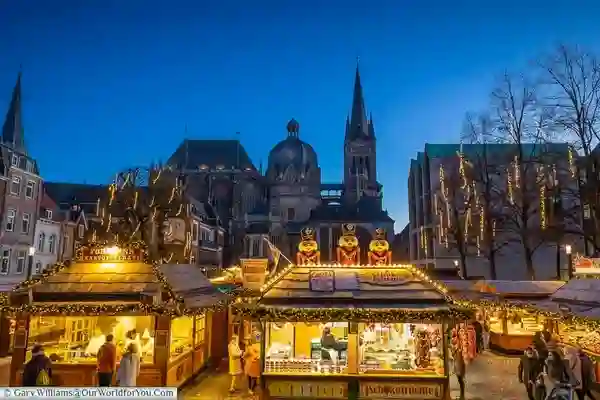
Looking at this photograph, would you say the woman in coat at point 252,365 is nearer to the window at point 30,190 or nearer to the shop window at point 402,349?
the shop window at point 402,349

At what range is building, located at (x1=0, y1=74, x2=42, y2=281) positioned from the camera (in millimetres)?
33688

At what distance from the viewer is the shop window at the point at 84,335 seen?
1341 cm

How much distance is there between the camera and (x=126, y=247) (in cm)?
1444

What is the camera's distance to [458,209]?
39.7 meters

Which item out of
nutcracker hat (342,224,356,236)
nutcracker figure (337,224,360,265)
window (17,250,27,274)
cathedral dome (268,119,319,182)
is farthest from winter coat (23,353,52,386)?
cathedral dome (268,119,319,182)

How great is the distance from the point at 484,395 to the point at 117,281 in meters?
11.4

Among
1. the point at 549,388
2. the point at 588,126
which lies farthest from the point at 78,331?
the point at 588,126

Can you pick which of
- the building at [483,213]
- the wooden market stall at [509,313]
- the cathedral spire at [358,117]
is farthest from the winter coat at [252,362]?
the cathedral spire at [358,117]

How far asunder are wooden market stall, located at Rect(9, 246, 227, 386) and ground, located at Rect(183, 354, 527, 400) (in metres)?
0.73

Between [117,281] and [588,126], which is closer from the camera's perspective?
[117,281]

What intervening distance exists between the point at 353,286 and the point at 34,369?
8072 mm

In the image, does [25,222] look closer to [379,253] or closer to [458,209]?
[379,253]

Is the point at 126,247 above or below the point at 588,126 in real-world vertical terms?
below

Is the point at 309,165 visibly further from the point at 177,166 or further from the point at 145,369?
the point at 145,369
